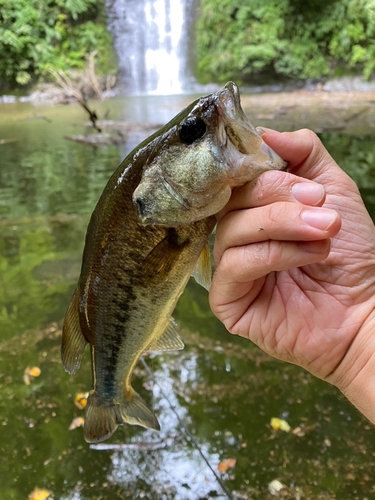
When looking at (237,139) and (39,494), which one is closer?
(237,139)

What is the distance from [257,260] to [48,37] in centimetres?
2183

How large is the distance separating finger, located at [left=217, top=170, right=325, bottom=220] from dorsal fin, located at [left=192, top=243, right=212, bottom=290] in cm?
33

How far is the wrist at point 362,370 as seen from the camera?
1.50m

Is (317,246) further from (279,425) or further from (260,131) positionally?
(279,425)

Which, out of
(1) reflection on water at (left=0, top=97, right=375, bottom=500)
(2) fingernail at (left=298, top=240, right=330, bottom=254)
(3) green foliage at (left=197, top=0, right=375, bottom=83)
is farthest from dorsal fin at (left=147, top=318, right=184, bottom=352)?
(3) green foliage at (left=197, top=0, right=375, bottom=83)

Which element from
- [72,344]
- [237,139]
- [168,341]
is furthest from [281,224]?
[72,344]

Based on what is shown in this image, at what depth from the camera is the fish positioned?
123cm

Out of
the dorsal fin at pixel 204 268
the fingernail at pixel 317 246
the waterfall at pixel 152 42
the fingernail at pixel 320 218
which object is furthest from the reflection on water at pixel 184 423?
the waterfall at pixel 152 42

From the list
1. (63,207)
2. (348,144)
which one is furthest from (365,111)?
(63,207)

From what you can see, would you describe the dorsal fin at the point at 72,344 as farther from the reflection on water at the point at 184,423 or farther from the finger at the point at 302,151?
the reflection on water at the point at 184,423

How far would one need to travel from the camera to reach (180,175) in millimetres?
A: 1266

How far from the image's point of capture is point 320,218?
46.6 inches

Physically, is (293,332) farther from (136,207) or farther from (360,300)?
(136,207)

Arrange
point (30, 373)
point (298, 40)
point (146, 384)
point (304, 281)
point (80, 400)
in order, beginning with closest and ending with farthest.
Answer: point (304, 281)
point (80, 400)
point (146, 384)
point (30, 373)
point (298, 40)
